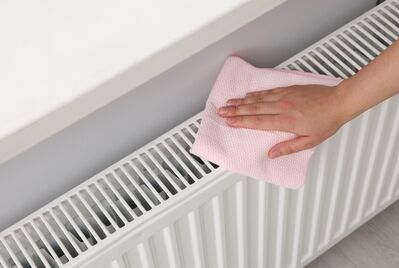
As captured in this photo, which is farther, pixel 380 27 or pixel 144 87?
pixel 380 27

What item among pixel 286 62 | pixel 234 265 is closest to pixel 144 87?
pixel 286 62

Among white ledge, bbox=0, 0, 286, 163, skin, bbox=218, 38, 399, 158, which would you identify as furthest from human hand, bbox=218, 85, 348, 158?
white ledge, bbox=0, 0, 286, 163

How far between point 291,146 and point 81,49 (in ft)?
0.86

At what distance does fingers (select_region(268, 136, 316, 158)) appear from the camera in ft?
2.14

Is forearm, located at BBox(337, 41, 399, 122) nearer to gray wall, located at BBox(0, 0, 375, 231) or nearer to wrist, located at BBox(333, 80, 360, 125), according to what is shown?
wrist, located at BBox(333, 80, 360, 125)

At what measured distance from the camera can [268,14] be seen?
0.72 m

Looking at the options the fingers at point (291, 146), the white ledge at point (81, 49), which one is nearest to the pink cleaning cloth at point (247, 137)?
the fingers at point (291, 146)

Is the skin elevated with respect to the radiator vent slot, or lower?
elevated

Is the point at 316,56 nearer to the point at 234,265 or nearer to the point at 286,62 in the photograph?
the point at 286,62

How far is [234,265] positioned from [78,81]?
474 millimetres

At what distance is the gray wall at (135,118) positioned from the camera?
65 centimetres

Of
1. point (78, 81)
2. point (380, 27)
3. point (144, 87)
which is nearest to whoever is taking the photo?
point (78, 81)

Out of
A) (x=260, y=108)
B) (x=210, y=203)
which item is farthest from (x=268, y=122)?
(x=210, y=203)

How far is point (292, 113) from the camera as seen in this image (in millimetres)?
654
